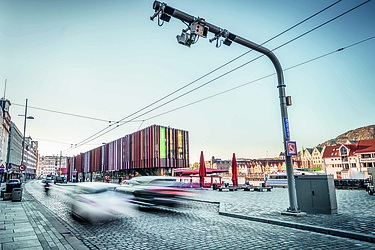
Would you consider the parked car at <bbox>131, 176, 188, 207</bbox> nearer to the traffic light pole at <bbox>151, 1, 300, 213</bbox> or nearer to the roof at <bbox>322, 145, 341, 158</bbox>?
the traffic light pole at <bbox>151, 1, 300, 213</bbox>

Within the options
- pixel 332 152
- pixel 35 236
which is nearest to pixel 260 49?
pixel 35 236

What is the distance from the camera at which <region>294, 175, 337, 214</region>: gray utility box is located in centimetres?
1016

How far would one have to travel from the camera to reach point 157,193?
500 inches

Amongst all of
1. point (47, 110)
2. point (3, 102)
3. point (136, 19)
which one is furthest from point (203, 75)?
point (3, 102)

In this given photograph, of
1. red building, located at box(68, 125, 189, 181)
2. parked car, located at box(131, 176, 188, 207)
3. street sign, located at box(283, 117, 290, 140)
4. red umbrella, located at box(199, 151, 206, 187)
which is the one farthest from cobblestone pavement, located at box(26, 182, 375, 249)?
red building, located at box(68, 125, 189, 181)

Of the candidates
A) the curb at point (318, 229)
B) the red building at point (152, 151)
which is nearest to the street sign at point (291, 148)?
the curb at point (318, 229)

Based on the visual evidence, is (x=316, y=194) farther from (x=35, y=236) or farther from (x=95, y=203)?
(x=35, y=236)

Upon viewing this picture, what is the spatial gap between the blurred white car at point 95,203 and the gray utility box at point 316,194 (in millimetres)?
7835

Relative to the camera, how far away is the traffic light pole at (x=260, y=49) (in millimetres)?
7758

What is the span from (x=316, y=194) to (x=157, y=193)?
6866 mm

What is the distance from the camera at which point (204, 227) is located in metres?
8.59

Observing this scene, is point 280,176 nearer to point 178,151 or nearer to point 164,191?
point 178,151

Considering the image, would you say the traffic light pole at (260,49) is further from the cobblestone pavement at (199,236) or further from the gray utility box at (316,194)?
the cobblestone pavement at (199,236)

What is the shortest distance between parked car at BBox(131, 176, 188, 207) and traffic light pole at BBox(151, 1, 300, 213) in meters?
5.22
